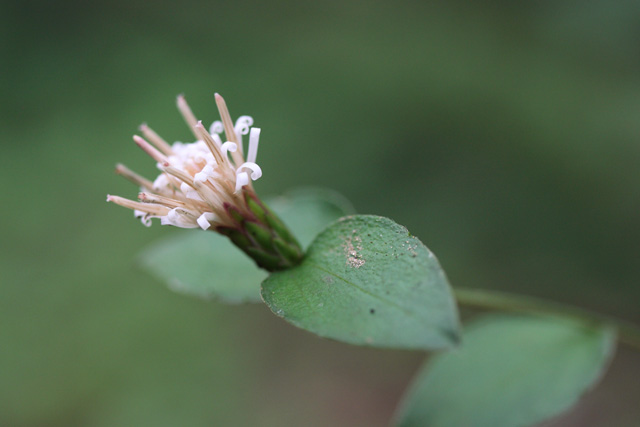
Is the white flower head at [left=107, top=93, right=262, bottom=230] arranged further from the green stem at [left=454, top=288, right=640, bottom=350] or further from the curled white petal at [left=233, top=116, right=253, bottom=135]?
the green stem at [left=454, top=288, right=640, bottom=350]

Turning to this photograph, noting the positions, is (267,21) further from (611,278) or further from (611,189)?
(611,278)

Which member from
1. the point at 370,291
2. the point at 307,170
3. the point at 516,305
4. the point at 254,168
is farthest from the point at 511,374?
the point at 307,170

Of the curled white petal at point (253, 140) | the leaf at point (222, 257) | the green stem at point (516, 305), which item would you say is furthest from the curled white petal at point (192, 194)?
the green stem at point (516, 305)

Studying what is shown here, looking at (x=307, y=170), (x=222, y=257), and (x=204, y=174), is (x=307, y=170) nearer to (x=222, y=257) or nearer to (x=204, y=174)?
(x=222, y=257)

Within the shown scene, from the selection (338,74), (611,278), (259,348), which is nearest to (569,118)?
(611,278)

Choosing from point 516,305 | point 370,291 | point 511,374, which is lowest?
point 511,374

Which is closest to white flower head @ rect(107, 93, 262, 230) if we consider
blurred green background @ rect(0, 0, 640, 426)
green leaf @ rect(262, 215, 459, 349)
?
green leaf @ rect(262, 215, 459, 349)
